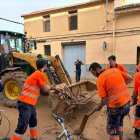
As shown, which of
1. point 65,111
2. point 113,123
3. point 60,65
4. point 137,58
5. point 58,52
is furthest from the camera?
point 58,52

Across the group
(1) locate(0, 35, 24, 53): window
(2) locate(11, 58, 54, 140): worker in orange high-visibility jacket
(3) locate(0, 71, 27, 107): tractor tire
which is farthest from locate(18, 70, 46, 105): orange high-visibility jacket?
(1) locate(0, 35, 24, 53): window

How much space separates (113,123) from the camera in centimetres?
Result: 439

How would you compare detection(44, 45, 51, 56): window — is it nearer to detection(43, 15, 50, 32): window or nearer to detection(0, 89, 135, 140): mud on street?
detection(43, 15, 50, 32): window

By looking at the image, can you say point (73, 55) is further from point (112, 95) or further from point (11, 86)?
point (112, 95)

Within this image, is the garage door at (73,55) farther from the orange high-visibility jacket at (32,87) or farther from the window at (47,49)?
the orange high-visibility jacket at (32,87)

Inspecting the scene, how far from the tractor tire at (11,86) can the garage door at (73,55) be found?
399 inches

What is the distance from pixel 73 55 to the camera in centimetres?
1852

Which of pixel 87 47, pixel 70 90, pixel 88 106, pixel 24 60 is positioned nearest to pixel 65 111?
pixel 70 90

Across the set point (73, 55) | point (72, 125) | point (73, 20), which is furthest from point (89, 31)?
point (72, 125)

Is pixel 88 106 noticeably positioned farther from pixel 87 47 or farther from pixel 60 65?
pixel 87 47

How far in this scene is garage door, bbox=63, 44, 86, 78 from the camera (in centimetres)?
1805

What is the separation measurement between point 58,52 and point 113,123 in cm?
1487

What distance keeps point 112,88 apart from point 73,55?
14.3 meters

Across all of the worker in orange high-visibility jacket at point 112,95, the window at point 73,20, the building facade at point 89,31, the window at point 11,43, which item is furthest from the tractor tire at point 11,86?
the window at point 73,20
